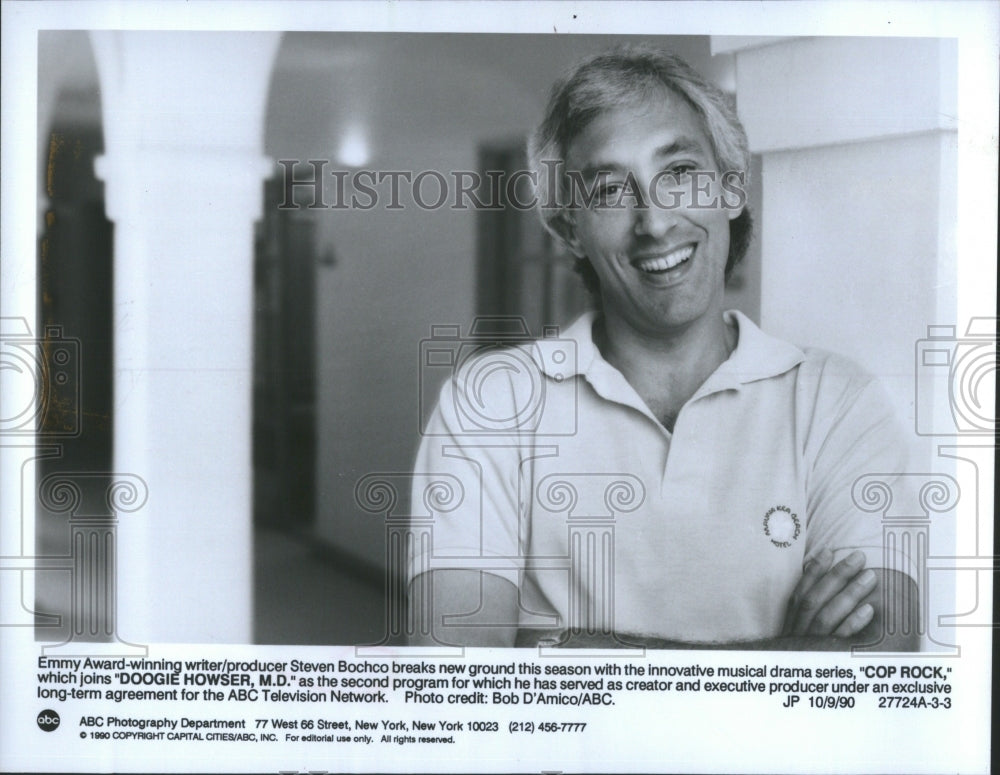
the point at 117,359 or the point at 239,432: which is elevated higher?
the point at 117,359

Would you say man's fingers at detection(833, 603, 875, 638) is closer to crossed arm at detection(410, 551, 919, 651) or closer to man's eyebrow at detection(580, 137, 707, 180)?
crossed arm at detection(410, 551, 919, 651)

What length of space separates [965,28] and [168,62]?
7.13 ft

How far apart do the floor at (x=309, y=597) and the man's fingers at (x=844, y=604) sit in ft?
3.95

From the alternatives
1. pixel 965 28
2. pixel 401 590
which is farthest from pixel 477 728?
pixel 965 28

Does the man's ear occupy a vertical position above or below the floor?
above

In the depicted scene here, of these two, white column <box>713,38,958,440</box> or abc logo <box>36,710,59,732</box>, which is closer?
white column <box>713,38,958,440</box>

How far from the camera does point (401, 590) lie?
9.57ft

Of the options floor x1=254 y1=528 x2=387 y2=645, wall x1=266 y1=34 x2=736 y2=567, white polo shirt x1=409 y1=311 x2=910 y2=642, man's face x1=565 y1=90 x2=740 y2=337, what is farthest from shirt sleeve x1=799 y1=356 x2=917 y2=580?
floor x1=254 y1=528 x2=387 y2=645

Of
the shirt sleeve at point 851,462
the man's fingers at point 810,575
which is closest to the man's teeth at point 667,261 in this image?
the shirt sleeve at point 851,462

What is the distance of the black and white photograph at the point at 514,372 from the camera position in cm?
286

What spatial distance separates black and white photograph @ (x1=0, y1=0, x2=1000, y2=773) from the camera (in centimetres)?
Answer: 286

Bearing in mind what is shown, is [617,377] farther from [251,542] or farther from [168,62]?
[168,62]

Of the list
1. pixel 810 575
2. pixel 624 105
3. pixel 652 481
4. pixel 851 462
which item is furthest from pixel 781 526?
pixel 624 105

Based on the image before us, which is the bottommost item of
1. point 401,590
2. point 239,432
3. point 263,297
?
point 401,590
